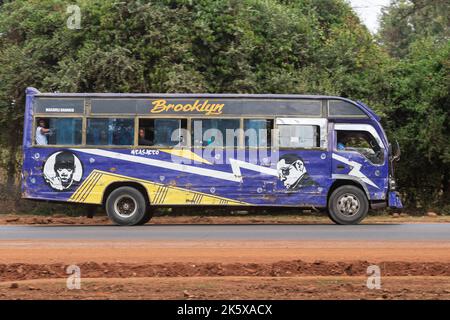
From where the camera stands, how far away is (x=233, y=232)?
16.9 metres

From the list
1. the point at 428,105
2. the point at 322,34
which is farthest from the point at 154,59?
the point at 428,105

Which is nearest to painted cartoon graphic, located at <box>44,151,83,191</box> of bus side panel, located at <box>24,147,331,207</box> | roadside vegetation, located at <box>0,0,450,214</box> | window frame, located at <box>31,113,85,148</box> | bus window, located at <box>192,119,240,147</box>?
bus side panel, located at <box>24,147,331,207</box>

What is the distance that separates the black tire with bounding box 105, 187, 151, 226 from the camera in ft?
62.8

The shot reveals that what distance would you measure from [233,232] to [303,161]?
3116mm

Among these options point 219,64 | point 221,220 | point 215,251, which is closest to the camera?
point 215,251

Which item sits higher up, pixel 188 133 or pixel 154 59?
pixel 154 59

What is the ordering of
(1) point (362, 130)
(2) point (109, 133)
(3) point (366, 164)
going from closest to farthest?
(3) point (366, 164) → (1) point (362, 130) → (2) point (109, 133)

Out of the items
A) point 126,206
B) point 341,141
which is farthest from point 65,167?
point 341,141

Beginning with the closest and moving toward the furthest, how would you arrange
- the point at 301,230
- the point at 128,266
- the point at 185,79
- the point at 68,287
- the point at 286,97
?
the point at 68,287 → the point at 128,266 → the point at 301,230 → the point at 286,97 → the point at 185,79

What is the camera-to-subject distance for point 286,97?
19188 millimetres

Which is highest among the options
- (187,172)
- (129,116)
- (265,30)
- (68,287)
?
(265,30)

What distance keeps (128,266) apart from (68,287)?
66.7 inches

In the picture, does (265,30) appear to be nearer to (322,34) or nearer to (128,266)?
(322,34)

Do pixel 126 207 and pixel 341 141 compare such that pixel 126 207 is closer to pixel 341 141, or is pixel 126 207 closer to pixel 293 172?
pixel 293 172
